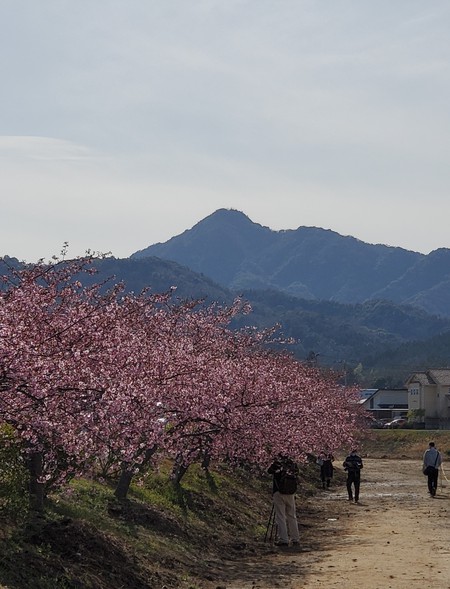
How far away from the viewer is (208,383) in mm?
18062

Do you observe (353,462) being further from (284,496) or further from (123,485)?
(123,485)

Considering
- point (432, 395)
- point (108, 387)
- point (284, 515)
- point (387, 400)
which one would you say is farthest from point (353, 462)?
point (387, 400)

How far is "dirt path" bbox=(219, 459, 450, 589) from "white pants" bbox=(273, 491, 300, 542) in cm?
39

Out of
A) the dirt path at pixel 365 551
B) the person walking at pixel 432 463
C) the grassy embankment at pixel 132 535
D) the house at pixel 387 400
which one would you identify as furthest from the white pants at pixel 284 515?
the house at pixel 387 400

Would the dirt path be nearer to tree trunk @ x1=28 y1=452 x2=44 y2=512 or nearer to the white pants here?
the white pants

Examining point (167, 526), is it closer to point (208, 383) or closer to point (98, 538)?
point (208, 383)

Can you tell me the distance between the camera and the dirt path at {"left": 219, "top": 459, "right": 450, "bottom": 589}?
15.0m

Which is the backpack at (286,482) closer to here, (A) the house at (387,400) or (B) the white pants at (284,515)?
(B) the white pants at (284,515)

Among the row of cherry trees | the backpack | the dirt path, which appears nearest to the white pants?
the backpack

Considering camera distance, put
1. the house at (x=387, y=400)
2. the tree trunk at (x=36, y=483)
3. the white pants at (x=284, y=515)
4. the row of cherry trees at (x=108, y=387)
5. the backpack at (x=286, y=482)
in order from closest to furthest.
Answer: the row of cherry trees at (x=108, y=387) → the tree trunk at (x=36, y=483) → the backpack at (x=286, y=482) → the white pants at (x=284, y=515) → the house at (x=387, y=400)

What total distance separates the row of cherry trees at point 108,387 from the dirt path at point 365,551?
8.72 feet

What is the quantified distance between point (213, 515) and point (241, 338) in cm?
941

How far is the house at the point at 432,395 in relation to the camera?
4584 inches

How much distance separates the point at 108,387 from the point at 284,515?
851cm
